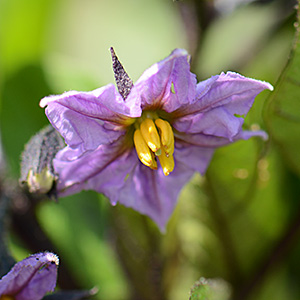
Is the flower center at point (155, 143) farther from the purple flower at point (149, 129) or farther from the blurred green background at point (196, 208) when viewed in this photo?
the blurred green background at point (196, 208)

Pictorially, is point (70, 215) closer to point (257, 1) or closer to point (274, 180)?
point (274, 180)

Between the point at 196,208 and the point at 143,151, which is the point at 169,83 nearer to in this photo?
the point at 143,151

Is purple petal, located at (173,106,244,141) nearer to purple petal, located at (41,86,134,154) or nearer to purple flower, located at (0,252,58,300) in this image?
purple petal, located at (41,86,134,154)

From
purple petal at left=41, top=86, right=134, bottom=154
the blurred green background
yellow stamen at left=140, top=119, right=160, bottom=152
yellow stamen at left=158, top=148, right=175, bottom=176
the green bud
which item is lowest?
the blurred green background

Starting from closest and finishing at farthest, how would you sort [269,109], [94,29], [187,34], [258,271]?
[269,109], [258,271], [187,34], [94,29]

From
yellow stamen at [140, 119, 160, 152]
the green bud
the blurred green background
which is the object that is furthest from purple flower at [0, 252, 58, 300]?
the blurred green background

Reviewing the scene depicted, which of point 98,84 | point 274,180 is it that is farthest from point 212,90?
point 98,84

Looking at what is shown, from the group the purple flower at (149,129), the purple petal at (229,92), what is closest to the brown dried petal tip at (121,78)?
the purple flower at (149,129)
